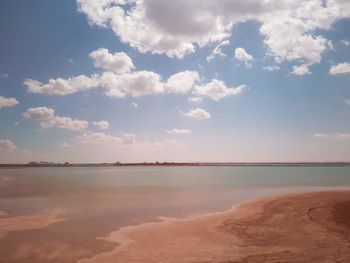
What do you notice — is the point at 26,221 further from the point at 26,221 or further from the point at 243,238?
the point at 243,238

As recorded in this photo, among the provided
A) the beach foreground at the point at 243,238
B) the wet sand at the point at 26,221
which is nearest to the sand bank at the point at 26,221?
the wet sand at the point at 26,221

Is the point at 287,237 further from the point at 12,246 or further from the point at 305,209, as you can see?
the point at 12,246

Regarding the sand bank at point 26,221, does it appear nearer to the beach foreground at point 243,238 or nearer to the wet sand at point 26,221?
the wet sand at point 26,221

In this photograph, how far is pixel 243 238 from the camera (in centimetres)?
1446

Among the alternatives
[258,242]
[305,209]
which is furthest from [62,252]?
[305,209]

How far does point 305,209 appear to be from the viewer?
2147cm

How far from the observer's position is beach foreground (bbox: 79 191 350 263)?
11.7 m

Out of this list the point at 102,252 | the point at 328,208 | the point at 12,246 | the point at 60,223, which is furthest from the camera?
the point at 328,208

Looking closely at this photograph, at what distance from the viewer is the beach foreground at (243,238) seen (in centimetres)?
1166

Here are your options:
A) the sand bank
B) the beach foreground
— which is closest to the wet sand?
the sand bank

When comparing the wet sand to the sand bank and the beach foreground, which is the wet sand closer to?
the sand bank

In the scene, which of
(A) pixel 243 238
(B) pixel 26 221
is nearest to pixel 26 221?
(B) pixel 26 221

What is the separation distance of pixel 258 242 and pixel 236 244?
86cm

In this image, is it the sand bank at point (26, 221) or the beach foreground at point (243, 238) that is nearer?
the beach foreground at point (243, 238)
